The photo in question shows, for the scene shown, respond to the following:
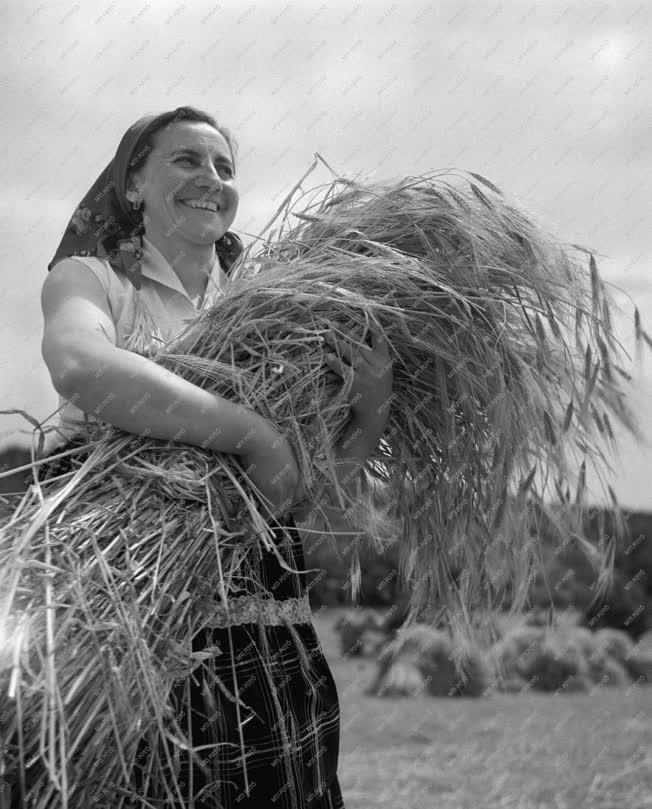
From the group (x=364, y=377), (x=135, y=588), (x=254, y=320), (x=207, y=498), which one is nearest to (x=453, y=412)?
(x=364, y=377)

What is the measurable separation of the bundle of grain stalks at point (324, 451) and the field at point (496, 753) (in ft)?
8.08

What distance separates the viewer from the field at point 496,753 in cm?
426

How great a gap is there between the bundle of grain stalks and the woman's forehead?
0.66 feet

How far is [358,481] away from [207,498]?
573mm

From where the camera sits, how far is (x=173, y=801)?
144 cm

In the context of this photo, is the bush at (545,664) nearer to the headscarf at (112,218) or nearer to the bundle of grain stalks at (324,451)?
the bundle of grain stalks at (324,451)

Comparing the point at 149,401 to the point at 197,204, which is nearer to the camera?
the point at 149,401

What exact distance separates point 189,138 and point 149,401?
66 centimetres

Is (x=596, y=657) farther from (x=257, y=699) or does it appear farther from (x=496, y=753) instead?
(x=257, y=699)

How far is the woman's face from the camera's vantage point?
193 cm

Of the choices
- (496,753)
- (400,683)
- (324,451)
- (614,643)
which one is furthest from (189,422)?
(614,643)

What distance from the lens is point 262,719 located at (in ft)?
5.41

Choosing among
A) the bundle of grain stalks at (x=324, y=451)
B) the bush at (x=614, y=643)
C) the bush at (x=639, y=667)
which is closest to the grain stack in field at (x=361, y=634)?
the bush at (x=614, y=643)

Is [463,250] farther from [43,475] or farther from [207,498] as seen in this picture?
[43,475]
